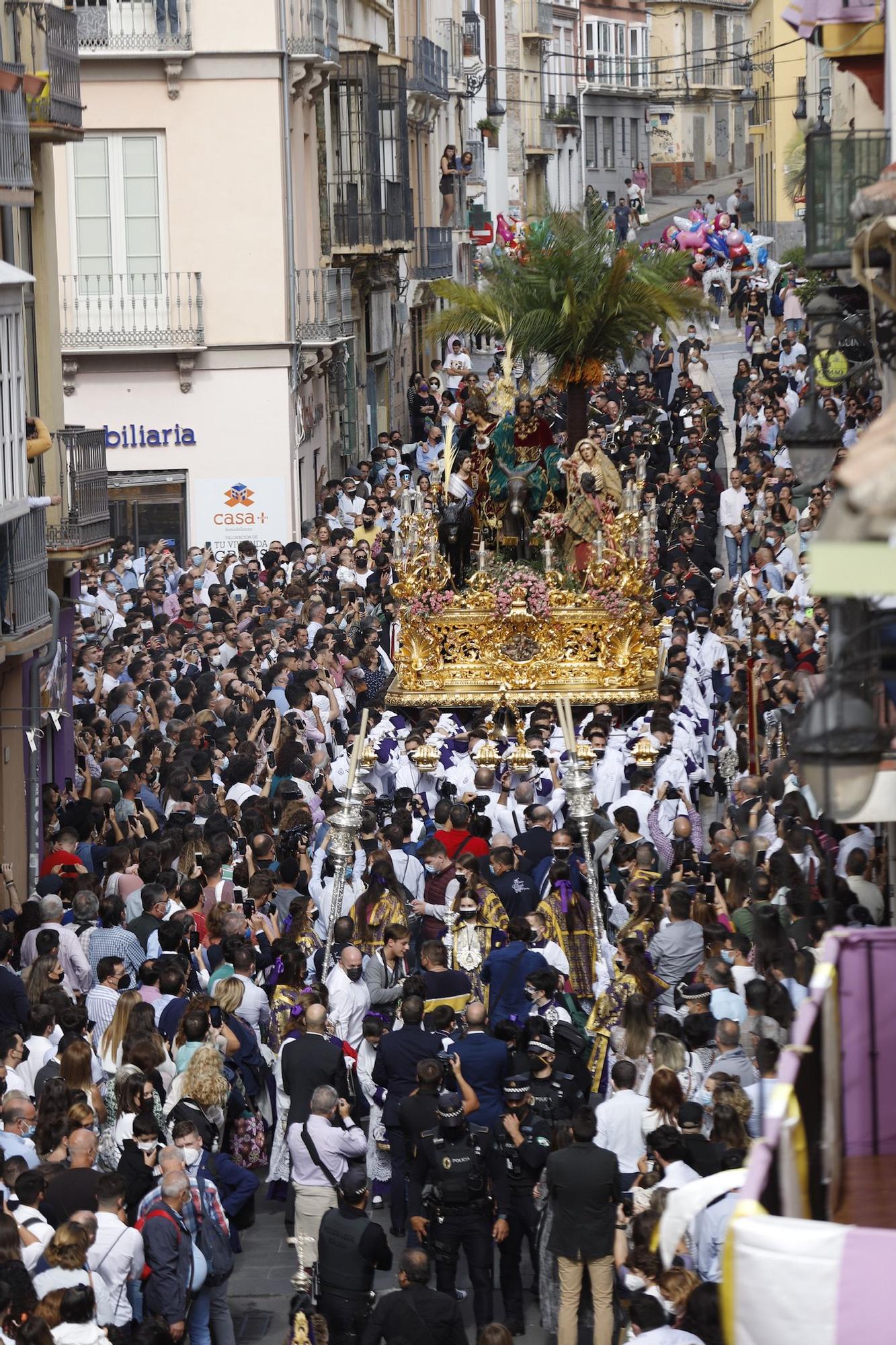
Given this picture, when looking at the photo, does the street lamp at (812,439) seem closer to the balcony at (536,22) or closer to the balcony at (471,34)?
the balcony at (471,34)

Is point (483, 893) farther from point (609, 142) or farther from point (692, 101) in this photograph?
point (692, 101)

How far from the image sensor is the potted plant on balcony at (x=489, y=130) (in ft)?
219

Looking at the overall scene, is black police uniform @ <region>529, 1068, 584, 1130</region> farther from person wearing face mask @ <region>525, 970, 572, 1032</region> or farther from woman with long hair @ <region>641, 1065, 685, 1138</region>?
woman with long hair @ <region>641, 1065, 685, 1138</region>

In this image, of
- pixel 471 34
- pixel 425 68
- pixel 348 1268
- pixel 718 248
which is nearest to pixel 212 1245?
pixel 348 1268

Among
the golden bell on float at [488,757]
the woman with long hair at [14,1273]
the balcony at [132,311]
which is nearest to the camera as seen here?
the woman with long hair at [14,1273]

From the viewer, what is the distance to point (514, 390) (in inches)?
928

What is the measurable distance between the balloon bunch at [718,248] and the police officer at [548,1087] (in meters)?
37.2

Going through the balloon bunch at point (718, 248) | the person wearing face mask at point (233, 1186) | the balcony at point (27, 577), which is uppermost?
the balloon bunch at point (718, 248)

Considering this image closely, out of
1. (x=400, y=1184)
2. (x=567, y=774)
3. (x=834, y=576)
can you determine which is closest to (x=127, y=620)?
(x=567, y=774)

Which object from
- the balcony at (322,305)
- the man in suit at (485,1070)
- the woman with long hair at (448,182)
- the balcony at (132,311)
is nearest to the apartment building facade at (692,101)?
the woman with long hair at (448,182)

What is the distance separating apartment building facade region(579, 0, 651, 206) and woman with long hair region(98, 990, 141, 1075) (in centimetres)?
7718

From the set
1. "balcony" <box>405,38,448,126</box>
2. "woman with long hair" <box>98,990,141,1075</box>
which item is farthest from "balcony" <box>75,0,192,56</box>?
"woman with long hair" <box>98,990,141,1075</box>

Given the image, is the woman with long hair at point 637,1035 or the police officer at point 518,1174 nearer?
the police officer at point 518,1174

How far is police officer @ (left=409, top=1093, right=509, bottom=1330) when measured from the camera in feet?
36.0
